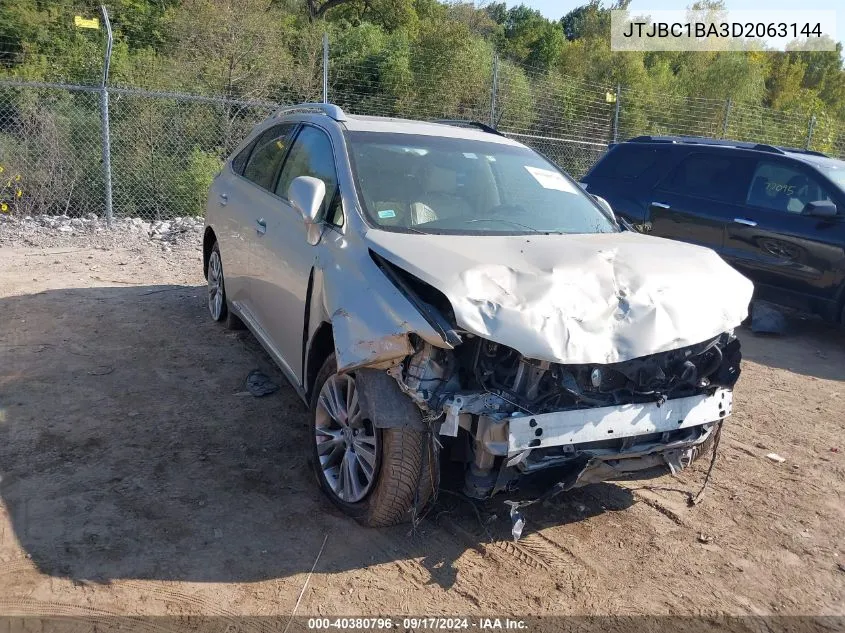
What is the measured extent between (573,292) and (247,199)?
285cm

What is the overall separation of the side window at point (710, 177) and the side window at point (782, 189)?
134 millimetres

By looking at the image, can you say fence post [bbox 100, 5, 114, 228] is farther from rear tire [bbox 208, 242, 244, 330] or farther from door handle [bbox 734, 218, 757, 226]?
door handle [bbox 734, 218, 757, 226]

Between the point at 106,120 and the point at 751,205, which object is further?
the point at 106,120

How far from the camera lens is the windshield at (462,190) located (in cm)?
385

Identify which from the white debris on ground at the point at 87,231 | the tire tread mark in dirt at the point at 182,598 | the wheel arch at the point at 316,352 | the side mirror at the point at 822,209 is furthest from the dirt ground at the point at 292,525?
the white debris on ground at the point at 87,231

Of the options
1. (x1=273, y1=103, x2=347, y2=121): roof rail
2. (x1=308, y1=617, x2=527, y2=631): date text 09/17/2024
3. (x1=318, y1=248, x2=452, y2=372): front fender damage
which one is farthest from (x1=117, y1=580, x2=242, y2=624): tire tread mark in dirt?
(x1=273, y1=103, x2=347, y2=121): roof rail

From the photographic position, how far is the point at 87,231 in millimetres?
9484

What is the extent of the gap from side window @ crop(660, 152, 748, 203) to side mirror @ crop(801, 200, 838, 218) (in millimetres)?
764

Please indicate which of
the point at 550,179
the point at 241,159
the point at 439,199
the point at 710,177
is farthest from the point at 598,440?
the point at 710,177

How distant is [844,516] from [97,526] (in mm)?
3702

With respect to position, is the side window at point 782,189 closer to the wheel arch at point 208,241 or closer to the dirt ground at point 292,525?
the dirt ground at point 292,525

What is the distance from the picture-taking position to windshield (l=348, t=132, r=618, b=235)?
385 cm

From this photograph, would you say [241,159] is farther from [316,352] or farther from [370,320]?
[370,320]

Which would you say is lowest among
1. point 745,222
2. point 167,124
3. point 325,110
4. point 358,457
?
point 358,457
